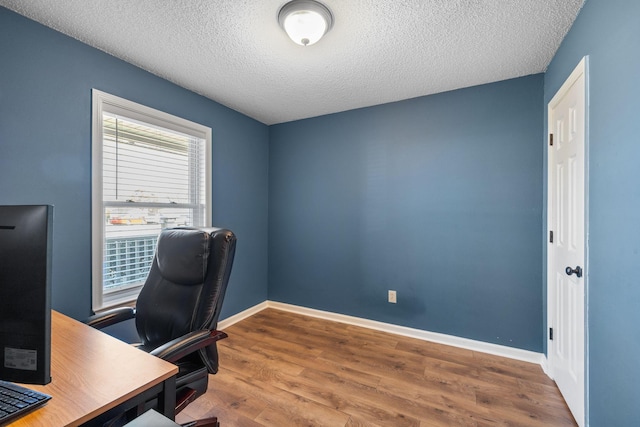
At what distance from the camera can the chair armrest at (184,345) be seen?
1127 millimetres

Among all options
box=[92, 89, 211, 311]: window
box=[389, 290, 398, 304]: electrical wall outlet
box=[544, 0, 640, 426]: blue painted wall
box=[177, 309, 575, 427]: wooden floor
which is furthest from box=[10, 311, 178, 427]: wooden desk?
box=[389, 290, 398, 304]: electrical wall outlet

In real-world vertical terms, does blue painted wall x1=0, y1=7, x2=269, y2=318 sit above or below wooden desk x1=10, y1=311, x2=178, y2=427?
above

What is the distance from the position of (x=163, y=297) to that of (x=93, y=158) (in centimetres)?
118

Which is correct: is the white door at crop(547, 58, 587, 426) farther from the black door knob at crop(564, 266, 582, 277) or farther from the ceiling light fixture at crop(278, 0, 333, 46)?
the ceiling light fixture at crop(278, 0, 333, 46)

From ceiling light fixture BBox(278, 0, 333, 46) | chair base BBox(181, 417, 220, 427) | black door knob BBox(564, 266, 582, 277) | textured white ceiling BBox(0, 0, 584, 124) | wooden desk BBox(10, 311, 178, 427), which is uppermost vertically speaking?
textured white ceiling BBox(0, 0, 584, 124)

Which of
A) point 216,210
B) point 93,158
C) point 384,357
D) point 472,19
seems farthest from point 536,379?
point 93,158

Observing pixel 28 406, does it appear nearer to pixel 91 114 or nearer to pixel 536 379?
pixel 91 114

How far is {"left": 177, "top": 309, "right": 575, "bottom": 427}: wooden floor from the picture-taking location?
1.68 meters

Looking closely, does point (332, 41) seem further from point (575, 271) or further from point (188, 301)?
point (575, 271)

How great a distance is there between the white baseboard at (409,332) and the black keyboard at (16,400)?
2.24 metres

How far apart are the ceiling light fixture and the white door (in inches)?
57.4

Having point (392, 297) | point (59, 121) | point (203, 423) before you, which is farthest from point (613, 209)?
point (59, 121)

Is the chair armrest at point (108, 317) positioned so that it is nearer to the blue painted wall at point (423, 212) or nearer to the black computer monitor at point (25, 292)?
the black computer monitor at point (25, 292)

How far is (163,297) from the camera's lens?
1539 millimetres
